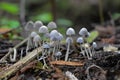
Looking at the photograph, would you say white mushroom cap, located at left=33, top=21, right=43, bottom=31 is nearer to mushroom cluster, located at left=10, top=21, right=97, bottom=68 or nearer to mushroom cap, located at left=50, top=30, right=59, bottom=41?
mushroom cluster, located at left=10, top=21, right=97, bottom=68

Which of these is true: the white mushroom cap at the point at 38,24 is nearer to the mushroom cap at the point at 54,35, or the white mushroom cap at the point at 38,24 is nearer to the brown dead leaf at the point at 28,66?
the mushroom cap at the point at 54,35

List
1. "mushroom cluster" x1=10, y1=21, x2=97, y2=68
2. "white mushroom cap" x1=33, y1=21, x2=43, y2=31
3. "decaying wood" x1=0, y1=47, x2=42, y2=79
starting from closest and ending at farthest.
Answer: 1. "decaying wood" x1=0, y1=47, x2=42, y2=79
2. "mushroom cluster" x1=10, y1=21, x2=97, y2=68
3. "white mushroom cap" x1=33, y1=21, x2=43, y2=31

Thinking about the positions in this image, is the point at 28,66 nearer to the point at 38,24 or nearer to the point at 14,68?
the point at 14,68

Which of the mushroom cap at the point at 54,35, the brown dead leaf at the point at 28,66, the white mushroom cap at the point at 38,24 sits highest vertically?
the white mushroom cap at the point at 38,24

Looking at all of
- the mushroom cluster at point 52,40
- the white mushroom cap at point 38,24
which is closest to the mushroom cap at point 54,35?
the mushroom cluster at point 52,40

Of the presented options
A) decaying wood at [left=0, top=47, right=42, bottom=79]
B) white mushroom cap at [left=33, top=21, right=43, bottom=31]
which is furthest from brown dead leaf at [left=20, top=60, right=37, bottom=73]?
white mushroom cap at [left=33, top=21, right=43, bottom=31]

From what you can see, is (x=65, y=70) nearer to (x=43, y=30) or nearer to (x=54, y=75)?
(x=54, y=75)

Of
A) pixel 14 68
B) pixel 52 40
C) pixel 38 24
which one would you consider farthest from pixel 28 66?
pixel 38 24

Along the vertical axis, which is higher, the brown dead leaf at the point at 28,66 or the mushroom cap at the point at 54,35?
the mushroom cap at the point at 54,35

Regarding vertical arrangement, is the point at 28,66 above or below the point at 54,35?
below

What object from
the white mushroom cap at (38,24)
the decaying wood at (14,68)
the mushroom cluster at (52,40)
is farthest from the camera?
the white mushroom cap at (38,24)

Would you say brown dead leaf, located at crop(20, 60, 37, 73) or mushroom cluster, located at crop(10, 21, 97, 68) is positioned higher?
mushroom cluster, located at crop(10, 21, 97, 68)
